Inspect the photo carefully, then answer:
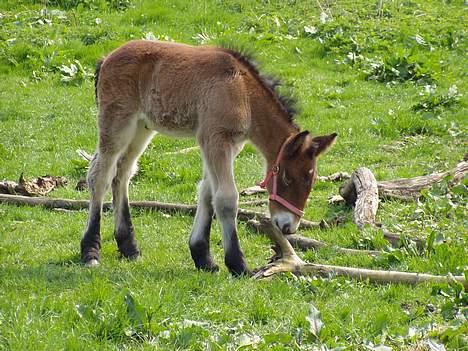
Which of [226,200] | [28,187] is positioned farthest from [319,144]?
[28,187]

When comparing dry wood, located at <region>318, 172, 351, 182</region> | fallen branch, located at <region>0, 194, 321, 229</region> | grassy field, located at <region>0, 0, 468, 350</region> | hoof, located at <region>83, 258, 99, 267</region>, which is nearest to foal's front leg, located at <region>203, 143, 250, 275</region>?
grassy field, located at <region>0, 0, 468, 350</region>

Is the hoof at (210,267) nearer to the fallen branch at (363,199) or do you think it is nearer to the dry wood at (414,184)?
the fallen branch at (363,199)

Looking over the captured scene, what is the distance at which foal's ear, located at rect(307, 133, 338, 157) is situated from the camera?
771cm

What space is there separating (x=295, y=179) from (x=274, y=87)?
1.07m

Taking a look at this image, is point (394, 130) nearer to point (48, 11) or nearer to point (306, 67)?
point (306, 67)

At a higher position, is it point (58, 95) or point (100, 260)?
point (100, 260)

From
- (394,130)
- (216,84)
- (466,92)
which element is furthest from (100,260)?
(466,92)

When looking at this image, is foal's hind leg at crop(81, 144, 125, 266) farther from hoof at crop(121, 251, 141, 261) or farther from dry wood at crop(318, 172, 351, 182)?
dry wood at crop(318, 172, 351, 182)

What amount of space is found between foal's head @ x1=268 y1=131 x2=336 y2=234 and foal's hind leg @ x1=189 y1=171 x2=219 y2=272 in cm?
74

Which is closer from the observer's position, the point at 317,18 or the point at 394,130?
the point at 394,130

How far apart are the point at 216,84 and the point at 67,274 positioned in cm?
228

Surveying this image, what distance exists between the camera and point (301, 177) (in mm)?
7711

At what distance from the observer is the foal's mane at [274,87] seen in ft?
26.8

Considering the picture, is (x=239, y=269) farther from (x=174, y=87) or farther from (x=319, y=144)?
(x=174, y=87)
